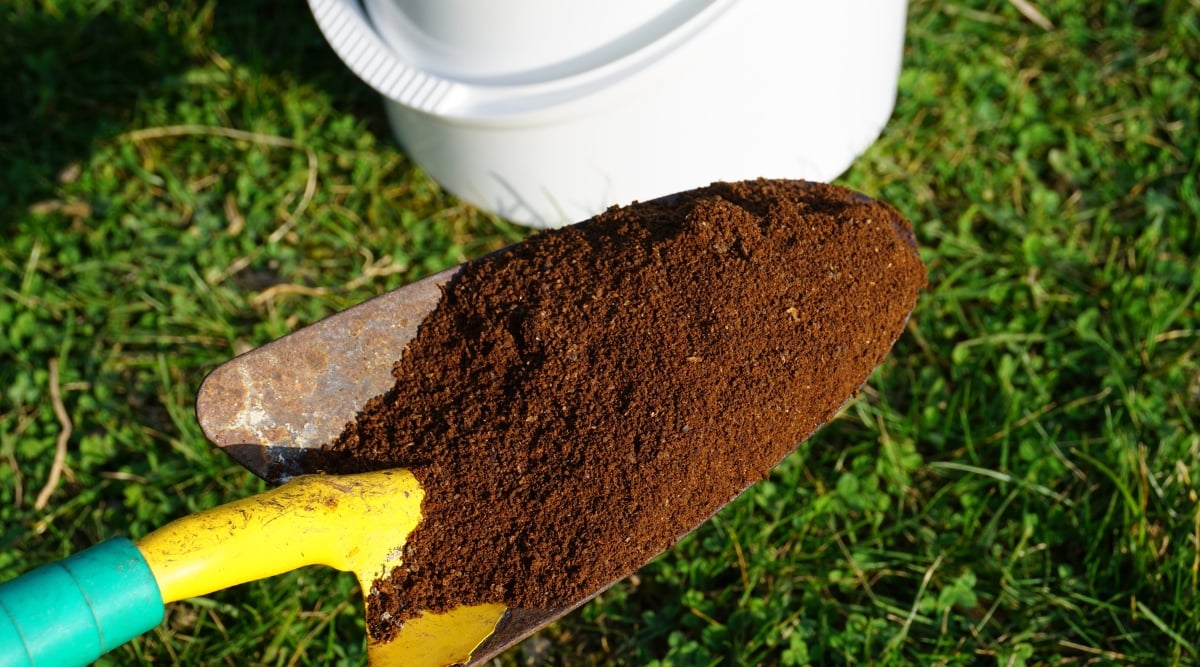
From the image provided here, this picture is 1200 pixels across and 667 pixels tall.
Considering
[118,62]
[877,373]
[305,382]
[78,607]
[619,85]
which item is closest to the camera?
[78,607]

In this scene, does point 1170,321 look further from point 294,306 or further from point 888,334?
point 294,306

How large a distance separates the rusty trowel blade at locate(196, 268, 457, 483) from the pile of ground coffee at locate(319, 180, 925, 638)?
0.03 metres

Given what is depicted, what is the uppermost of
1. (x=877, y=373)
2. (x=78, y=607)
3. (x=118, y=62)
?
(x=877, y=373)

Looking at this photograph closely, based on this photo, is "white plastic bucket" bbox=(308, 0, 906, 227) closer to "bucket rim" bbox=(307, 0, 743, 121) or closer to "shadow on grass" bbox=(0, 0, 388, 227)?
"bucket rim" bbox=(307, 0, 743, 121)

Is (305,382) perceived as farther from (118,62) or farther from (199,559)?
(118,62)

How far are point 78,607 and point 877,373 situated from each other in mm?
1310

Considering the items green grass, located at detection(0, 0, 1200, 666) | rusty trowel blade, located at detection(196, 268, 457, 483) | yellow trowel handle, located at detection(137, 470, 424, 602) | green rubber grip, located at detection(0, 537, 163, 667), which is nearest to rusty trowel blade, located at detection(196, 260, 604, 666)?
rusty trowel blade, located at detection(196, 268, 457, 483)

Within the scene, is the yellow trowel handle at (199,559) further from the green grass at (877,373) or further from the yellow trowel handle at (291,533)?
the green grass at (877,373)

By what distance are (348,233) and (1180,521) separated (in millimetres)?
1541

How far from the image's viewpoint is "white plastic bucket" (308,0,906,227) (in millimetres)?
1675

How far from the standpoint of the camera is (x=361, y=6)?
1880 mm

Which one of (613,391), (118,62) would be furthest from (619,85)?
(118,62)

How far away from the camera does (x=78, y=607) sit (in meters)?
1.08

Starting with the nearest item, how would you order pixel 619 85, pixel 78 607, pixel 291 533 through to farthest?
1. pixel 78 607
2. pixel 291 533
3. pixel 619 85
